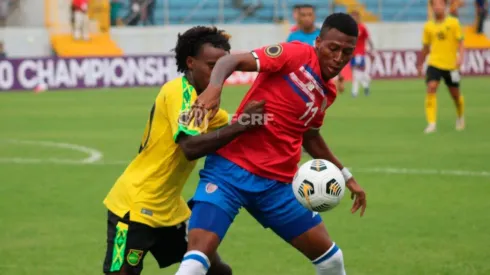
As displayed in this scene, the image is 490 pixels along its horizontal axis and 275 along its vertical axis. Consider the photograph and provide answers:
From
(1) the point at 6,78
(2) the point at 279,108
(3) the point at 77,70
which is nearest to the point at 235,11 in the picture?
(3) the point at 77,70

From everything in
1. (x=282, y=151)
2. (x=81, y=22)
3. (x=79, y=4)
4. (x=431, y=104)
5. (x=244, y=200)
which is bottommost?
(x=81, y=22)

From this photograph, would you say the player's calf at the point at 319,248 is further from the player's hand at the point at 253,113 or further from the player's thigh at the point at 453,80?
the player's thigh at the point at 453,80

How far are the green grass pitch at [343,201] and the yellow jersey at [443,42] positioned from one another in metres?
1.27

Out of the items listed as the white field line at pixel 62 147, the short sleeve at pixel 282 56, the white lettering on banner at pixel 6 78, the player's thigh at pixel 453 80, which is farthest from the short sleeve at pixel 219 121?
the white lettering on banner at pixel 6 78

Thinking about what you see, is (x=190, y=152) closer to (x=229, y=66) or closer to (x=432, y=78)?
(x=229, y=66)

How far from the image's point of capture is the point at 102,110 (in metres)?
25.1

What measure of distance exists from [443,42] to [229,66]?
14.6 meters

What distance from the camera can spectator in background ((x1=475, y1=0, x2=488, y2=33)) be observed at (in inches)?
1639

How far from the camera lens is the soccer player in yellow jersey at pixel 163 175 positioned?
250 inches

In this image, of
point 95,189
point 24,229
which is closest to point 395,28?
point 95,189

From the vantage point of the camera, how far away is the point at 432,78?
64.4ft

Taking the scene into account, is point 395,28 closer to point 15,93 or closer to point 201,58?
point 15,93

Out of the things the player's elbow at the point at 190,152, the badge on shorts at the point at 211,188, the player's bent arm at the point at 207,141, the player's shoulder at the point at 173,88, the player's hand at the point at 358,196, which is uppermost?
the player's shoulder at the point at 173,88

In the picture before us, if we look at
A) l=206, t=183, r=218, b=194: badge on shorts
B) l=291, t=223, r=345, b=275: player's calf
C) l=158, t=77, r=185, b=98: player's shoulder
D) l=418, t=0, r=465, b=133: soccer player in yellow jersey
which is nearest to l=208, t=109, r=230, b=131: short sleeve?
l=158, t=77, r=185, b=98: player's shoulder
